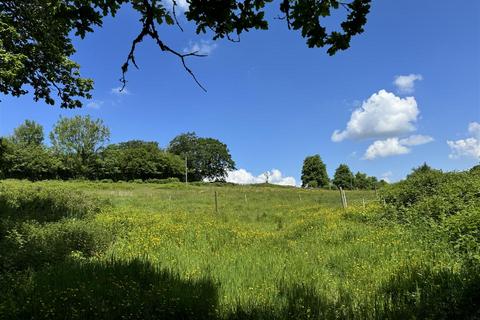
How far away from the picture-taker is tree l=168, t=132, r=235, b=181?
137375 mm

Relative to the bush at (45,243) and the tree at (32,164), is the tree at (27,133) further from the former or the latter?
the bush at (45,243)

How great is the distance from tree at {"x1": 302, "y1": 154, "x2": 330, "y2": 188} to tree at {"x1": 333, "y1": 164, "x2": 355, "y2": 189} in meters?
7.03

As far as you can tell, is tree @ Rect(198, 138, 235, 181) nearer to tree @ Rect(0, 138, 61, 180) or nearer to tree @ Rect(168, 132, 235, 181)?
tree @ Rect(168, 132, 235, 181)

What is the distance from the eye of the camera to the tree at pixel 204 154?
137375 millimetres

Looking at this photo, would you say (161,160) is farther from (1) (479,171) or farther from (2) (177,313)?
(2) (177,313)

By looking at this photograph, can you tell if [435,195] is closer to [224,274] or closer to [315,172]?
[224,274]

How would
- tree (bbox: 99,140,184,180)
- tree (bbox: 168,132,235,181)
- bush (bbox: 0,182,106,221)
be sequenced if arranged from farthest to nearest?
tree (bbox: 168,132,235,181), tree (bbox: 99,140,184,180), bush (bbox: 0,182,106,221)

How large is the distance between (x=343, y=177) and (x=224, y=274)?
120377mm

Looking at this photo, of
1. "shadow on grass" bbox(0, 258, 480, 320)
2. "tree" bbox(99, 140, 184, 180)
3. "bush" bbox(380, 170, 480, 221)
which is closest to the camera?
"shadow on grass" bbox(0, 258, 480, 320)

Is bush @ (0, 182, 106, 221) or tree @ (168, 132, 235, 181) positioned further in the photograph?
tree @ (168, 132, 235, 181)

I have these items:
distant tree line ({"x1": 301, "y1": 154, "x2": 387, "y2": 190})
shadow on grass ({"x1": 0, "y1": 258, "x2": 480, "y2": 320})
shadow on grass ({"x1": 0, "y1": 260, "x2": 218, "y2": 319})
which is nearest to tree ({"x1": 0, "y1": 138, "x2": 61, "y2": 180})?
distant tree line ({"x1": 301, "y1": 154, "x2": 387, "y2": 190})

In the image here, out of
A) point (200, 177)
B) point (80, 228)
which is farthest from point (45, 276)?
point (200, 177)

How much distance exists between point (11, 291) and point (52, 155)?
90.9m

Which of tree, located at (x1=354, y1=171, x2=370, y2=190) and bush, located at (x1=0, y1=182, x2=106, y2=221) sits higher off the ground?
tree, located at (x1=354, y1=171, x2=370, y2=190)
